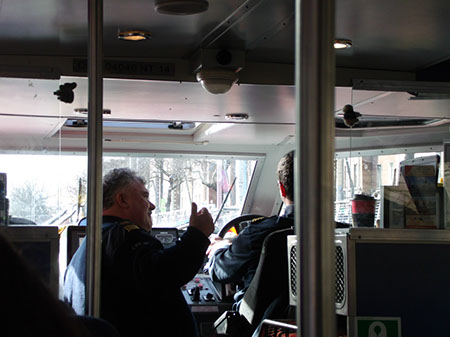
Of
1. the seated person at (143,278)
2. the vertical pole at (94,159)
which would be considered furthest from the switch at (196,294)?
the vertical pole at (94,159)

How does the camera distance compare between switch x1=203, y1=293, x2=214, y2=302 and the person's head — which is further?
switch x1=203, y1=293, x2=214, y2=302

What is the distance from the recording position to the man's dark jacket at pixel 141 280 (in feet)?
8.63

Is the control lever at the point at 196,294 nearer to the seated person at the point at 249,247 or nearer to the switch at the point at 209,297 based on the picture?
the switch at the point at 209,297

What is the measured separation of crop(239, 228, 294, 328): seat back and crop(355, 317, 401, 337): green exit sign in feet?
3.86

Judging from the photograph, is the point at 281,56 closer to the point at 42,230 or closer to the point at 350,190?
the point at 350,190

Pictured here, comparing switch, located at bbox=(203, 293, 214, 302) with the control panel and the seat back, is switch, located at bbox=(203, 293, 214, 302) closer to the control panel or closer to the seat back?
the control panel

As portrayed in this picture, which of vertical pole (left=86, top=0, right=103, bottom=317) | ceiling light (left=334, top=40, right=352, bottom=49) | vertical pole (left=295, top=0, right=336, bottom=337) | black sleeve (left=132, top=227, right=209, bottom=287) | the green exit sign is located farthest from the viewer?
ceiling light (left=334, top=40, right=352, bottom=49)

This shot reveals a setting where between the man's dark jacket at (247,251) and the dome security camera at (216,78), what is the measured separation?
93 centimetres

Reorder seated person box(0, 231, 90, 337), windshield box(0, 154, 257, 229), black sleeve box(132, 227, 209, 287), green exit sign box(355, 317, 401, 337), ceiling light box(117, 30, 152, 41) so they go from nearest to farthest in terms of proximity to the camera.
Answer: seated person box(0, 231, 90, 337) < green exit sign box(355, 317, 401, 337) < black sleeve box(132, 227, 209, 287) < ceiling light box(117, 30, 152, 41) < windshield box(0, 154, 257, 229)

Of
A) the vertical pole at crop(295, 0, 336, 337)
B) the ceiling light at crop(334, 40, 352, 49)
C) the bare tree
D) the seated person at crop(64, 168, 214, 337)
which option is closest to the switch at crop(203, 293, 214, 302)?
the seated person at crop(64, 168, 214, 337)

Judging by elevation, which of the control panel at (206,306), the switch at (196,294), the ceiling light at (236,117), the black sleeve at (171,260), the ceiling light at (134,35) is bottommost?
the control panel at (206,306)

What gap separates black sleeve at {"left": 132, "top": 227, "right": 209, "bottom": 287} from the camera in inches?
103

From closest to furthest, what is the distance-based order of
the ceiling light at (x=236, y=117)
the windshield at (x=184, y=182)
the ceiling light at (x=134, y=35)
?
the ceiling light at (x=134, y=35) → the ceiling light at (x=236, y=117) → the windshield at (x=184, y=182)

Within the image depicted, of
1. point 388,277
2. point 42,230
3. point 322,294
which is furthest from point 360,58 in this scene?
point 322,294
